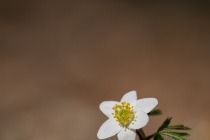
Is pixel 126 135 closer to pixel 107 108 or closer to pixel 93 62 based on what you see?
pixel 107 108

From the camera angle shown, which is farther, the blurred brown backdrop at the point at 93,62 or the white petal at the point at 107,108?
the blurred brown backdrop at the point at 93,62

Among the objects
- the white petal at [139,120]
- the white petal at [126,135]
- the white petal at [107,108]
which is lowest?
the white petal at [126,135]

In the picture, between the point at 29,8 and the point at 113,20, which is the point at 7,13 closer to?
the point at 29,8

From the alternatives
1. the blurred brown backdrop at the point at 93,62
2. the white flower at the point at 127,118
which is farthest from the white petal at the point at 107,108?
the blurred brown backdrop at the point at 93,62

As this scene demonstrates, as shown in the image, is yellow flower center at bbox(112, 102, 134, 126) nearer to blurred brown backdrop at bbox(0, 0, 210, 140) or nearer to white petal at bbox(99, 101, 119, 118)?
white petal at bbox(99, 101, 119, 118)

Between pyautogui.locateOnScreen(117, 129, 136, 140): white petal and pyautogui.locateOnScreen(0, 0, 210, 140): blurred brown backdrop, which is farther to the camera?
pyautogui.locateOnScreen(0, 0, 210, 140): blurred brown backdrop

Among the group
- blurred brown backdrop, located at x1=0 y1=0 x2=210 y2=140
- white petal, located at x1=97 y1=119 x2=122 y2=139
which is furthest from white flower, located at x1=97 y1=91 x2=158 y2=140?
blurred brown backdrop, located at x1=0 y1=0 x2=210 y2=140

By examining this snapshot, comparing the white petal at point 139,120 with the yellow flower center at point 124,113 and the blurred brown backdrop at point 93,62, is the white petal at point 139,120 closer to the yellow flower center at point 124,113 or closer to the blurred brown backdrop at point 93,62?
the yellow flower center at point 124,113
